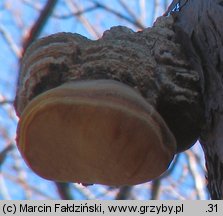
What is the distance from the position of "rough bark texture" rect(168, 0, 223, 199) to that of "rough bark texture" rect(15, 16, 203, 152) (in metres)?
0.03

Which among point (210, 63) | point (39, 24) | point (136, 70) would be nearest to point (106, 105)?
point (136, 70)

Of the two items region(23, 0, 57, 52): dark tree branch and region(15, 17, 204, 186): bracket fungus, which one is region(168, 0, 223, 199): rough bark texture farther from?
region(23, 0, 57, 52): dark tree branch

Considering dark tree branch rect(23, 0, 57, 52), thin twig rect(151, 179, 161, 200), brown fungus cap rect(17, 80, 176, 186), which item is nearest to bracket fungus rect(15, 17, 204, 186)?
brown fungus cap rect(17, 80, 176, 186)

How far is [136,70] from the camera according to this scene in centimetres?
129

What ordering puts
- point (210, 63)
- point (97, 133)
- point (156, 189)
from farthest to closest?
point (156, 189) → point (210, 63) → point (97, 133)

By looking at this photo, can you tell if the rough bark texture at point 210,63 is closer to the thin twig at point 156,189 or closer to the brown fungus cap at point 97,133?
the brown fungus cap at point 97,133

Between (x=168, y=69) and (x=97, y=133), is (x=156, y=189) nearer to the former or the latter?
(x=168, y=69)

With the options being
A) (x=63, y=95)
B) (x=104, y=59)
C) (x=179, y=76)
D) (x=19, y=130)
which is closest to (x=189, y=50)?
(x=179, y=76)

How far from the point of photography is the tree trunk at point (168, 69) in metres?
1.26

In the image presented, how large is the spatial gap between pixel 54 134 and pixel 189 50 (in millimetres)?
455

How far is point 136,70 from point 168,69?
0.11 meters

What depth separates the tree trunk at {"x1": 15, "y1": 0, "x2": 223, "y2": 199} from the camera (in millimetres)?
1263

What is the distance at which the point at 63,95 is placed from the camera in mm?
1188

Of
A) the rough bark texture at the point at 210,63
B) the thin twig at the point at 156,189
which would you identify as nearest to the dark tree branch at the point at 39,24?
the thin twig at the point at 156,189
